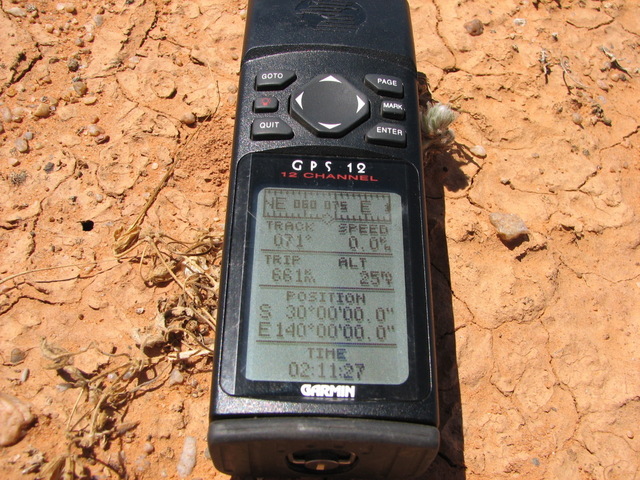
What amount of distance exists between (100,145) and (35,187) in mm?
278

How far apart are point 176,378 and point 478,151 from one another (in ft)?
4.54

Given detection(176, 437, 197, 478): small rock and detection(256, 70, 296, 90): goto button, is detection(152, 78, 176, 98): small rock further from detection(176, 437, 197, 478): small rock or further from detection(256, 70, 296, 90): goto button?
detection(176, 437, 197, 478): small rock

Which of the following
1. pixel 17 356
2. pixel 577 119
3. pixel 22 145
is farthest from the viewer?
pixel 577 119

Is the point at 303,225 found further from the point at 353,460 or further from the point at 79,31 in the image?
the point at 79,31

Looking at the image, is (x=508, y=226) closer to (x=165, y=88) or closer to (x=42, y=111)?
(x=165, y=88)

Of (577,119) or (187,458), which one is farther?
(577,119)

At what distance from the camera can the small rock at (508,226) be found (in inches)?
90.9

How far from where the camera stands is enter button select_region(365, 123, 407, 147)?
209 centimetres

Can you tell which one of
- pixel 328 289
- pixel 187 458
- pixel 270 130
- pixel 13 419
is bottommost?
pixel 187 458

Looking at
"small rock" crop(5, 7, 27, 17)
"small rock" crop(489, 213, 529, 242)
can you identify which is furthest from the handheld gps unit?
"small rock" crop(5, 7, 27, 17)

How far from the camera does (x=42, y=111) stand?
2.48 metres

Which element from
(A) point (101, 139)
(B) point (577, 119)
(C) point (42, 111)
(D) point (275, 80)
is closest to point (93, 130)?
(A) point (101, 139)

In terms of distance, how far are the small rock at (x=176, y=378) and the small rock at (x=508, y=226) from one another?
1185 millimetres

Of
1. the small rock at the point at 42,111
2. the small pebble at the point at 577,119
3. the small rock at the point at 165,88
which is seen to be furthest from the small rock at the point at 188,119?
the small pebble at the point at 577,119
